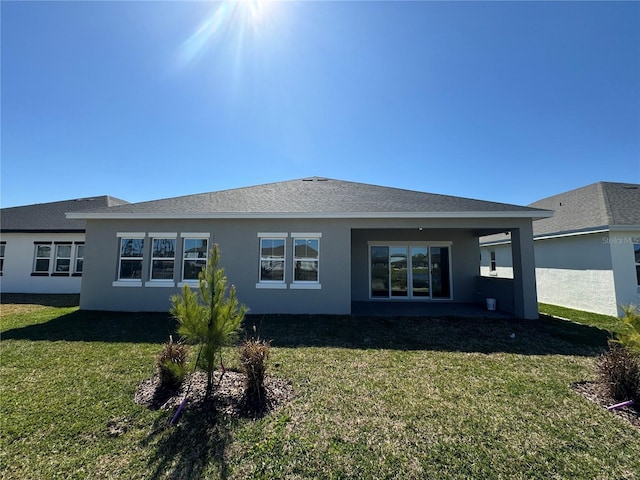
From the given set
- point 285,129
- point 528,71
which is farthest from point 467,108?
point 285,129

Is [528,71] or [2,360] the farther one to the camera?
[528,71]

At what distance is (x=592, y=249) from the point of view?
11.1m

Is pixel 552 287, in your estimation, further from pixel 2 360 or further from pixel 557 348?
pixel 2 360

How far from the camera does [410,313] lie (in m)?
10.4

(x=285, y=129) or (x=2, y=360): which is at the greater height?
(x=285, y=129)

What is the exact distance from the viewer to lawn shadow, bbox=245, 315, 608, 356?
6.96 metres

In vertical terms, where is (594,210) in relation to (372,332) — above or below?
above

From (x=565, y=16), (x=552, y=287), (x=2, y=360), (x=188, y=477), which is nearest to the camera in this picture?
(x=188, y=477)

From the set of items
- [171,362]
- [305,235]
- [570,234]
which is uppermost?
[570,234]

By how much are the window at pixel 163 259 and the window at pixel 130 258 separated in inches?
20.4

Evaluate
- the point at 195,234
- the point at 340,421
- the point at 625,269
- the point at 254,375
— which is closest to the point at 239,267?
the point at 195,234

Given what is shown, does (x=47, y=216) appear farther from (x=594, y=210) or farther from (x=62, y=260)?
(x=594, y=210)

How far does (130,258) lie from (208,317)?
849 cm

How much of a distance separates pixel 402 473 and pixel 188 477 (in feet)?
7.17
